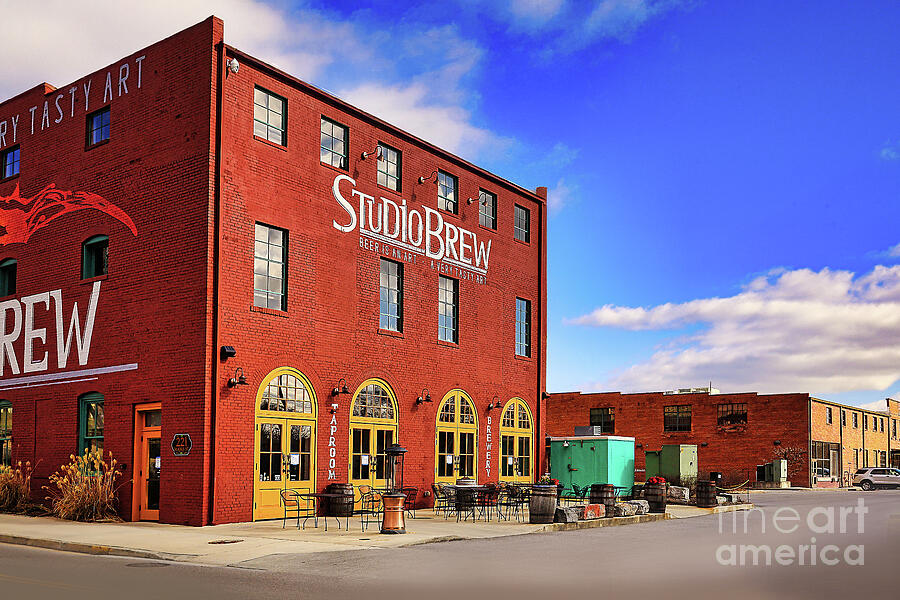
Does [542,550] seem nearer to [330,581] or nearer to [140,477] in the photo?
[330,581]

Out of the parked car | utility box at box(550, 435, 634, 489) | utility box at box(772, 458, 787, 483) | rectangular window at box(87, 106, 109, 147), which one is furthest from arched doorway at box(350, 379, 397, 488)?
the parked car

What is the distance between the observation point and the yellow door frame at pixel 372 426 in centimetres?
2511

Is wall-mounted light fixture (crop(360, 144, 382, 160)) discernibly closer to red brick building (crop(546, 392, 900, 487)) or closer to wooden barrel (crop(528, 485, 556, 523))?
wooden barrel (crop(528, 485, 556, 523))

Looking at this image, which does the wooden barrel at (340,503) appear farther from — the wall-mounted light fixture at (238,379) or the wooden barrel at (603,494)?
the wooden barrel at (603,494)

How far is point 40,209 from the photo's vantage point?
26312mm

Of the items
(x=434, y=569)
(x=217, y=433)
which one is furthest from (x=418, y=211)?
(x=434, y=569)

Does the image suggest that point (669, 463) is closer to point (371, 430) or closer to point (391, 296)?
point (391, 296)

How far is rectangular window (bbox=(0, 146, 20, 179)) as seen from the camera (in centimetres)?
2780

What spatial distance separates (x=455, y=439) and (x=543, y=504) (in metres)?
6.82

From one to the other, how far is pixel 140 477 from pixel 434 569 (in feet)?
36.1

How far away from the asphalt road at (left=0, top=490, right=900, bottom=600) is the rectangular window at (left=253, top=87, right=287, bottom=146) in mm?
11376

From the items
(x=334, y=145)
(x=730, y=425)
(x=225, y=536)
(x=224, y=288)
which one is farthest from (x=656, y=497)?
(x=730, y=425)

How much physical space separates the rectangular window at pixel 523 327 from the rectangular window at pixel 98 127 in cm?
1551

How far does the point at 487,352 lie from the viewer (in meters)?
31.7
